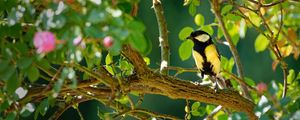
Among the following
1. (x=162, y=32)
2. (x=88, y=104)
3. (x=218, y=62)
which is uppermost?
(x=162, y=32)

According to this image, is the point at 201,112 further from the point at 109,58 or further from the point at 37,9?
the point at 37,9

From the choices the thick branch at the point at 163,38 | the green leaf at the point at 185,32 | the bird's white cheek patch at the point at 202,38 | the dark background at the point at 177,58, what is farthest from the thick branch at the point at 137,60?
the dark background at the point at 177,58

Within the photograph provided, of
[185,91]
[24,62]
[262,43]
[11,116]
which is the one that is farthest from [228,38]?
[24,62]

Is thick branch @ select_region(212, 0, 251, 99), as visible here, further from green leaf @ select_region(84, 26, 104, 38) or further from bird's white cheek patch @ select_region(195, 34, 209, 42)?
green leaf @ select_region(84, 26, 104, 38)

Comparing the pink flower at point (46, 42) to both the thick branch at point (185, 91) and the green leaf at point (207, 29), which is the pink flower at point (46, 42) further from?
the green leaf at point (207, 29)

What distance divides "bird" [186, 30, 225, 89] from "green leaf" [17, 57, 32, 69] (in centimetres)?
83

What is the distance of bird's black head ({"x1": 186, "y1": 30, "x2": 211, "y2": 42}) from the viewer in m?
1.70

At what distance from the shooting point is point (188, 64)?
287 cm

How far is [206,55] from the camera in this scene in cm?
185

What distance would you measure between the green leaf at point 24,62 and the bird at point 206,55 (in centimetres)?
83

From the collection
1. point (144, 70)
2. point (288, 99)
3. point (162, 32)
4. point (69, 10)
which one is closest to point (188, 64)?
point (162, 32)

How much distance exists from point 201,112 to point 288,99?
0.68 m

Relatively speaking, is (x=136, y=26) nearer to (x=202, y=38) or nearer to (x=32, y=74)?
(x=32, y=74)

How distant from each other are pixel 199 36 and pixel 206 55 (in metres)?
0.11
